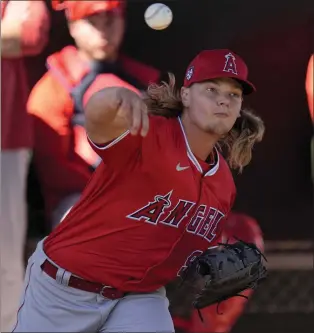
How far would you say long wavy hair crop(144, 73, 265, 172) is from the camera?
2727 mm

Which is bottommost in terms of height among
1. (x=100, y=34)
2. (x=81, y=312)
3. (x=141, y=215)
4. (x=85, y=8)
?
(x=81, y=312)

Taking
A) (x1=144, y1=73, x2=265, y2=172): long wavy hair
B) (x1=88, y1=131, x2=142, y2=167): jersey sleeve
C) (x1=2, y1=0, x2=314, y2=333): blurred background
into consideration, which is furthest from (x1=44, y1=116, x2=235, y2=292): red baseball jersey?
(x1=2, y1=0, x2=314, y2=333): blurred background

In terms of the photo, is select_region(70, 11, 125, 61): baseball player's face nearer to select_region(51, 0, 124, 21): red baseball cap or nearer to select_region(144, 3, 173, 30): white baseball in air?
select_region(51, 0, 124, 21): red baseball cap

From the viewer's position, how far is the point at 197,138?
2.62m

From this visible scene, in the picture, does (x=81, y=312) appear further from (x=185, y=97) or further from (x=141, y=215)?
(x=185, y=97)

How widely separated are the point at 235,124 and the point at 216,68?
1.13ft

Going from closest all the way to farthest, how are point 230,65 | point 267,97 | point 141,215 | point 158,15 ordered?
point 141,215 < point 230,65 < point 158,15 < point 267,97

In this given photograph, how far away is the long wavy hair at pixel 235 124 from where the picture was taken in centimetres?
273

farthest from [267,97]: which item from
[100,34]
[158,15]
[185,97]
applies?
[185,97]

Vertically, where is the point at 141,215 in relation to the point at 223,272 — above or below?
above

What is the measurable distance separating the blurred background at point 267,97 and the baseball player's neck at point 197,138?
1177 mm

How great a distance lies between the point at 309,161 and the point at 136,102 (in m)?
1.94

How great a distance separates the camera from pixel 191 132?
2615mm

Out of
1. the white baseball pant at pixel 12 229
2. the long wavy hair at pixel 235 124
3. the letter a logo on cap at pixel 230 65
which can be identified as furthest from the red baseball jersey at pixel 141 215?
the white baseball pant at pixel 12 229
